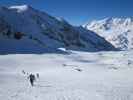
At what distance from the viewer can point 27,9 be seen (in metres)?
187

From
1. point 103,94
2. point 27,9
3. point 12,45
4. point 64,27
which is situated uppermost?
point 27,9

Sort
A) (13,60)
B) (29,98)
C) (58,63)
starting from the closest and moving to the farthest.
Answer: (29,98) → (13,60) → (58,63)

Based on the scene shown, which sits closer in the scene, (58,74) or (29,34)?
(58,74)

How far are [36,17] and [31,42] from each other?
3017 inches

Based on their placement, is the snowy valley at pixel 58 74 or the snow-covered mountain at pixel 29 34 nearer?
the snowy valley at pixel 58 74

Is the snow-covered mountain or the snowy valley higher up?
the snow-covered mountain

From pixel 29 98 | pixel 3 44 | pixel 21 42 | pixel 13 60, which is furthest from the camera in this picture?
pixel 21 42

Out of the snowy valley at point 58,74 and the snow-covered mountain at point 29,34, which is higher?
the snow-covered mountain at point 29,34

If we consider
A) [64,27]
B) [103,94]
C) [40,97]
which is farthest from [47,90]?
[64,27]

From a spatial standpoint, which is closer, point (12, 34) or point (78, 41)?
point (12, 34)

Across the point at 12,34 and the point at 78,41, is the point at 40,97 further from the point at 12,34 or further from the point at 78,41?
the point at 78,41

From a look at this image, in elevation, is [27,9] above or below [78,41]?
above

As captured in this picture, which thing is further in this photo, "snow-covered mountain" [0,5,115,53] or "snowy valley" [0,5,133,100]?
"snow-covered mountain" [0,5,115,53]

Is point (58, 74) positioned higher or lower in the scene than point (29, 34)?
lower
